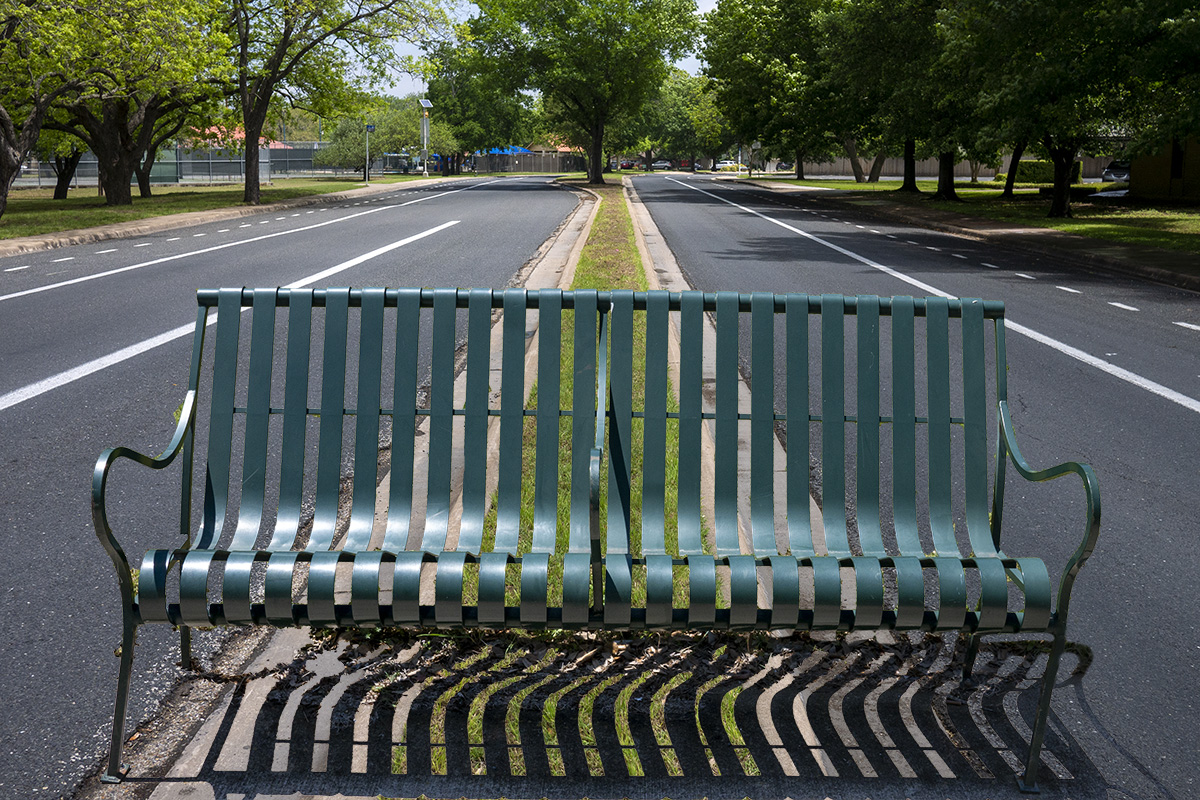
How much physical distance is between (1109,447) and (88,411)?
640cm

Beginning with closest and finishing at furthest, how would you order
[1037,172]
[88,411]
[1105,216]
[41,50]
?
[88,411], [41,50], [1105,216], [1037,172]

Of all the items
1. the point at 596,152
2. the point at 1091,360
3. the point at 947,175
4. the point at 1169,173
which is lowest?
the point at 1091,360

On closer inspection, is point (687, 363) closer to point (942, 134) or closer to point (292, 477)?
point (292, 477)

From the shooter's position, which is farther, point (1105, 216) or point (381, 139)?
point (381, 139)

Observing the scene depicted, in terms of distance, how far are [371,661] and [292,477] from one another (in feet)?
2.16

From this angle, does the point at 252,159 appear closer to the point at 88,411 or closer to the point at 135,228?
the point at 135,228

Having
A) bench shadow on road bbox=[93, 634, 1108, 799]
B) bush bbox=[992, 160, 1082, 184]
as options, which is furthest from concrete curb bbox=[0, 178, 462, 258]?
bush bbox=[992, 160, 1082, 184]

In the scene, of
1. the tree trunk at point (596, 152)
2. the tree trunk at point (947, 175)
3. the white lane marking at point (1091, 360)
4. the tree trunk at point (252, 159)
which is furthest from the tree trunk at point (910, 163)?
the white lane marking at point (1091, 360)

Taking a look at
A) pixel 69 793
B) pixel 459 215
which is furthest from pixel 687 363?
pixel 459 215

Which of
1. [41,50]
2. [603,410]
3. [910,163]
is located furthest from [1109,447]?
[910,163]

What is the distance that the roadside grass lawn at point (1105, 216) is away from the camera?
74.8 feet

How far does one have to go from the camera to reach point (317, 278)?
13898 millimetres

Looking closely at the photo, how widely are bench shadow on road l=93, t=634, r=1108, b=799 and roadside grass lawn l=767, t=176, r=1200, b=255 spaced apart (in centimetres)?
1871

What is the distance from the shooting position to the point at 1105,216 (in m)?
30.2
